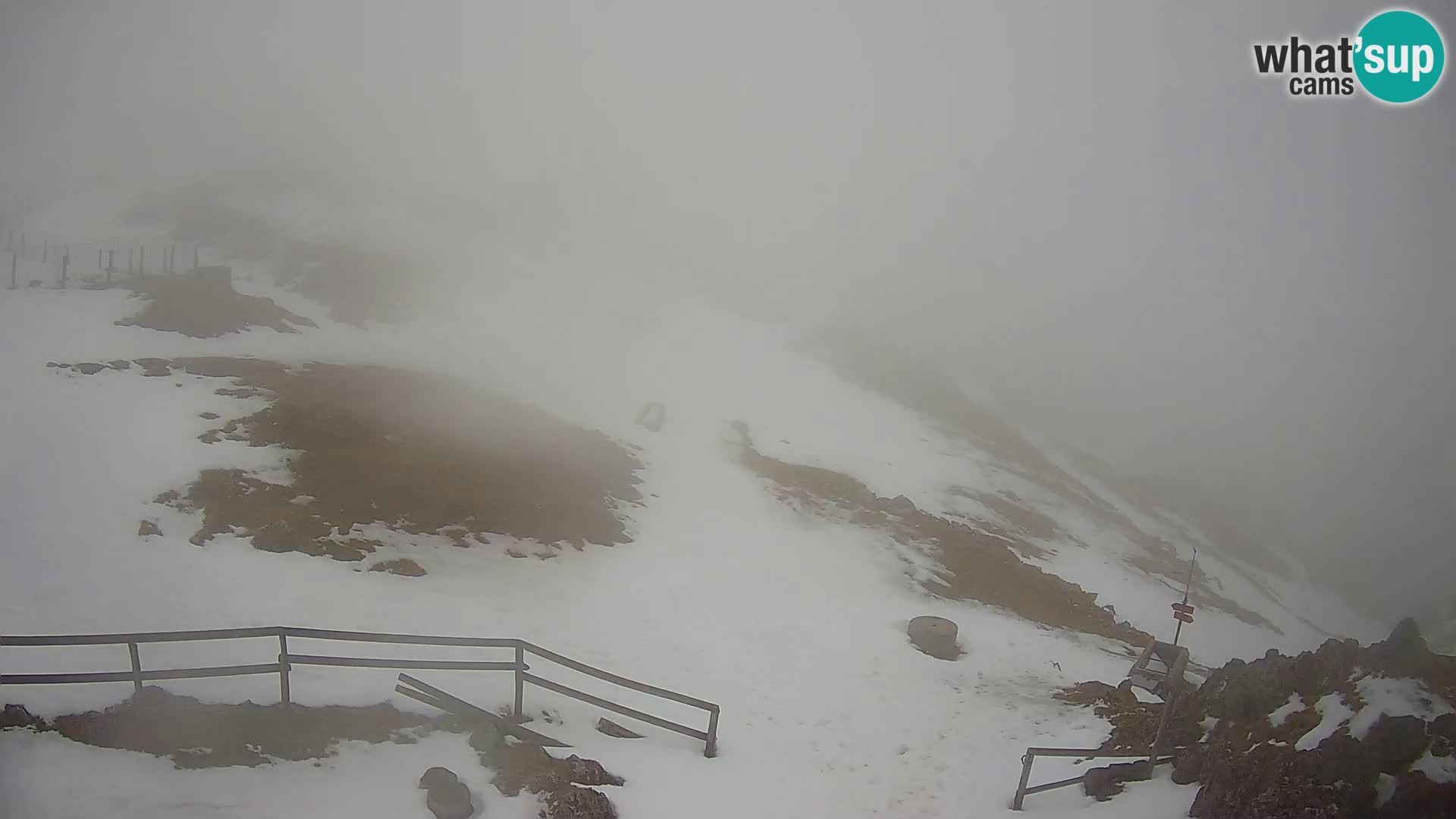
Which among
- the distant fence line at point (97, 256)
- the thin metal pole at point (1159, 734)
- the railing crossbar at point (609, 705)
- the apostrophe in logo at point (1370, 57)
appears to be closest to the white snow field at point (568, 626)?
the railing crossbar at point (609, 705)

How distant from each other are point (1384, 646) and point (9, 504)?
2571 cm

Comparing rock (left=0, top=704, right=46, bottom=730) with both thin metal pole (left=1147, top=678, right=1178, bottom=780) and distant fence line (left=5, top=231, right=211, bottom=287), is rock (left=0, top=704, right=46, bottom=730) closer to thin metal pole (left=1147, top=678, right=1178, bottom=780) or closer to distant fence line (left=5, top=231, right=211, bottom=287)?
thin metal pole (left=1147, top=678, right=1178, bottom=780)

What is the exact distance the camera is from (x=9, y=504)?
15578mm

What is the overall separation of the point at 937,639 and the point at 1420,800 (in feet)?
40.4

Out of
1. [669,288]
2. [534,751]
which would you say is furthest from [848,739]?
[669,288]

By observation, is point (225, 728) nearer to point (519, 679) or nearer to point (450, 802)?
point (450, 802)

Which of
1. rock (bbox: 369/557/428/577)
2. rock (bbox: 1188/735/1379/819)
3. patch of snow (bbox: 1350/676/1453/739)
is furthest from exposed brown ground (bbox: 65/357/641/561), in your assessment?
patch of snow (bbox: 1350/676/1453/739)

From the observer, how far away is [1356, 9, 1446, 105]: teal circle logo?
30312 mm

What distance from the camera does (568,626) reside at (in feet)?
55.6

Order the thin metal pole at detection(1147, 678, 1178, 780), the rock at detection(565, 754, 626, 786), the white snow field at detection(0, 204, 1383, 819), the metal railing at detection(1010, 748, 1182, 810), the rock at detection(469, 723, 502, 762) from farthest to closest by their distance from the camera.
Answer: the thin metal pole at detection(1147, 678, 1178, 780)
the metal railing at detection(1010, 748, 1182, 810)
the rock at detection(469, 723, 502, 762)
the rock at detection(565, 754, 626, 786)
the white snow field at detection(0, 204, 1383, 819)

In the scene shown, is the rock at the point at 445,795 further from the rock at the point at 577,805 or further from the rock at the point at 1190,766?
the rock at the point at 1190,766

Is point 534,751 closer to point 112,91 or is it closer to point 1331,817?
point 1331,817

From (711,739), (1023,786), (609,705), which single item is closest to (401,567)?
(609,705)

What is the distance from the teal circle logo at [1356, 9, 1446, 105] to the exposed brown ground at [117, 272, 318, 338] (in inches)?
2085
